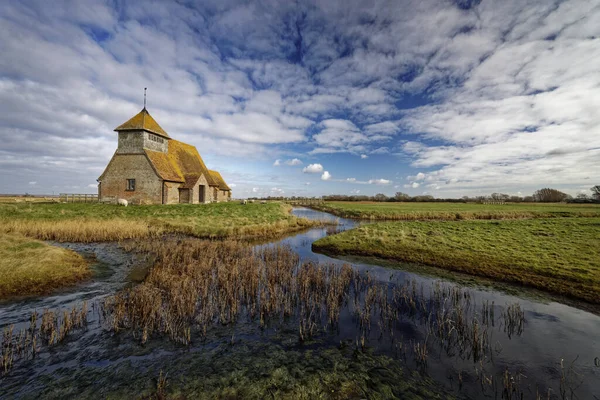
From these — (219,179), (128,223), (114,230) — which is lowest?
(114,230)

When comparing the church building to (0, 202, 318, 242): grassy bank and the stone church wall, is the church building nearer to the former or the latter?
the stone church wall

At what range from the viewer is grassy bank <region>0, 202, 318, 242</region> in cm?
2064

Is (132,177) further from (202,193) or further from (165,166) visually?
(202,193)

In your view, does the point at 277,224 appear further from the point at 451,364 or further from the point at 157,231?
the point at 451,364

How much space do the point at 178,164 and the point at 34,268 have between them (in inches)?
1374

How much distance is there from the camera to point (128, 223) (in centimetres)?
2377

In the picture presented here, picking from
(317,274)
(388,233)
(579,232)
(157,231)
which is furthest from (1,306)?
(579,232)

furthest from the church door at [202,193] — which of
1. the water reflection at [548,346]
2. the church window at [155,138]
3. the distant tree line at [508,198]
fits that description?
the distant tree line at [508,198]

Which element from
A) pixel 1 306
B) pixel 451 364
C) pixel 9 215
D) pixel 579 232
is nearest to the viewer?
pixel 451 364

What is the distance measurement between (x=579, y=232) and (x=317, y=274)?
2654 cm

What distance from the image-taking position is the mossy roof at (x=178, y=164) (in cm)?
3831

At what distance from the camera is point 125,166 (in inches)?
1484

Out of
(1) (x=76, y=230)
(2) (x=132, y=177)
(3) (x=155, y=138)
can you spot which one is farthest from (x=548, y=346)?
(3) (x=155, y=138)

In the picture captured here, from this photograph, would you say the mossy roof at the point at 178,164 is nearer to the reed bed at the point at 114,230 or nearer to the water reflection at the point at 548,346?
the reed bed at the point at 114,230
